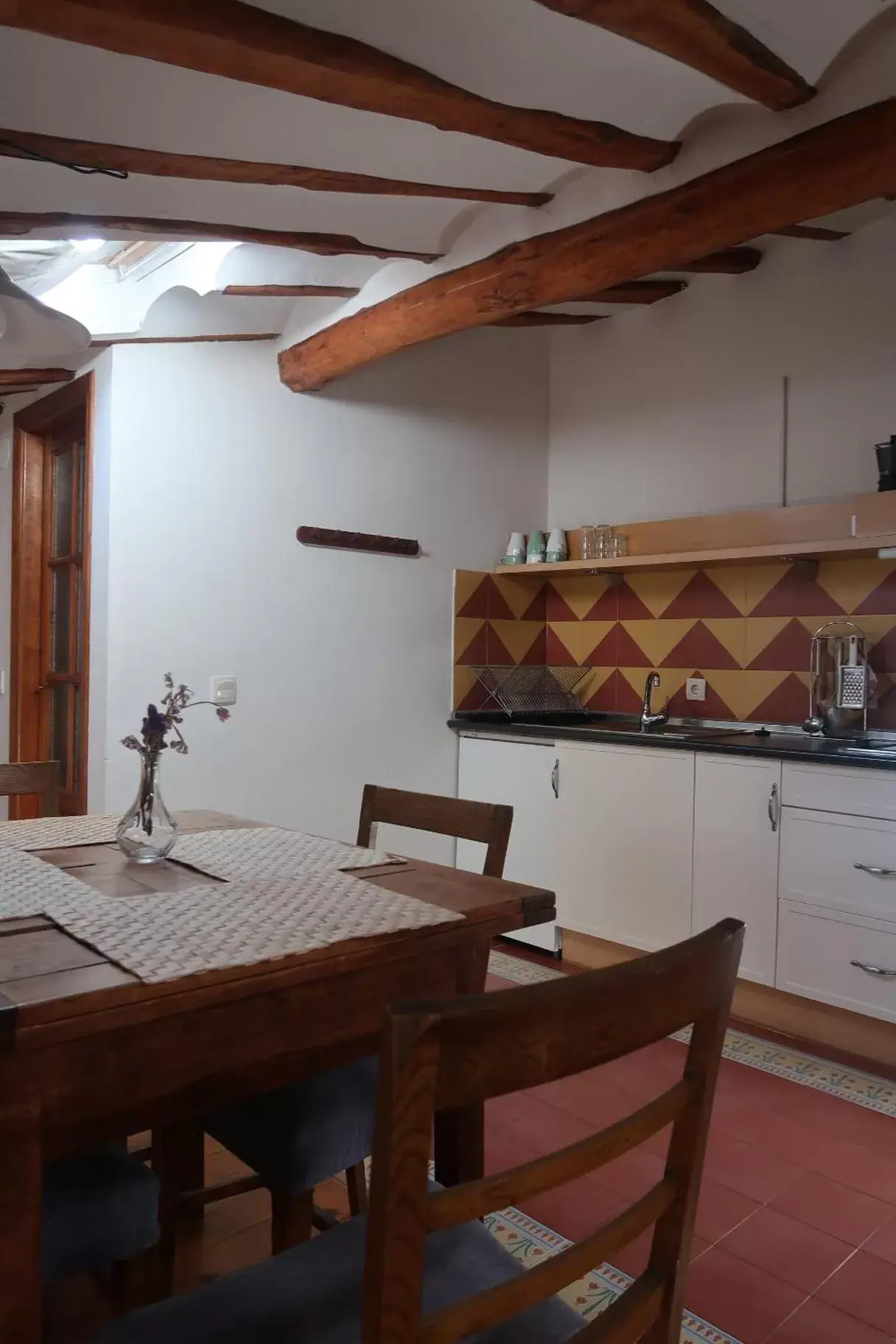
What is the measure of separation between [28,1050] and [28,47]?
1.63 m

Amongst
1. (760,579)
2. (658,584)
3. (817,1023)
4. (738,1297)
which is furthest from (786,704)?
(738,1297)

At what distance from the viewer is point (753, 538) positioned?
136 inches

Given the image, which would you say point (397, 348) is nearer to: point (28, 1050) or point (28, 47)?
point (28, 47)

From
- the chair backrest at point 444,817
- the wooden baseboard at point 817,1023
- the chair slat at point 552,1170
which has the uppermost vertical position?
the chair backrest at point 444,817

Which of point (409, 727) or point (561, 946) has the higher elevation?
point (409, 727)

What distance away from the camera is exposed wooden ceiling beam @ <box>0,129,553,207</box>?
1.92 m

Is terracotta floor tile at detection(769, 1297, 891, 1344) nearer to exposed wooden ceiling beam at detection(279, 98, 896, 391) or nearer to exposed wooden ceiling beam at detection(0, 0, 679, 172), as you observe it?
exposed wooden ceiling beam at detection(279, 98, 896, 391)

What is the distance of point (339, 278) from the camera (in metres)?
3.11

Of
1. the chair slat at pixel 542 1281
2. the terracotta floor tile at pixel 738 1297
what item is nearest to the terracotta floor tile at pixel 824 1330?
the terracotta floor tile at pixel 738 1297

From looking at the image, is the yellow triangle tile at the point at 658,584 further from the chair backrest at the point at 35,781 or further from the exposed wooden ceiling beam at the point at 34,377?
the chair backrest at the point at 35,781

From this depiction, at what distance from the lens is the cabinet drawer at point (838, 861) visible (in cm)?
263

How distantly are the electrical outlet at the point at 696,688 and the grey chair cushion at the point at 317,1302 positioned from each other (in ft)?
9.17

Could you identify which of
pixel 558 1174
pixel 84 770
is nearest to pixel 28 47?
pixel 558 1174

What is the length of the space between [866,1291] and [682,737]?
165cm
